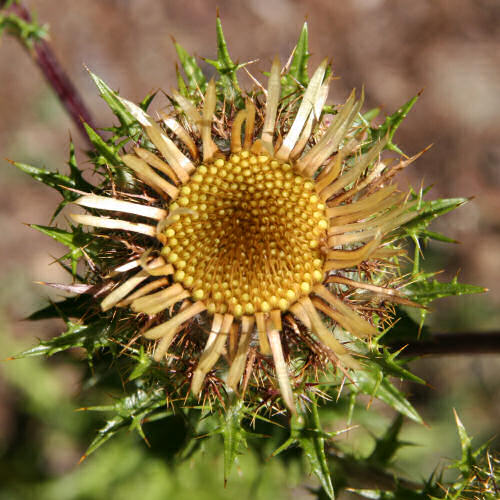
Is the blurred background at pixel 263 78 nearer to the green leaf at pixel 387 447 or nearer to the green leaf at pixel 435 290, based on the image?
the green leaf at pixel 387 447

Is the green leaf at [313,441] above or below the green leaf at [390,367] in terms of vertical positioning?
below

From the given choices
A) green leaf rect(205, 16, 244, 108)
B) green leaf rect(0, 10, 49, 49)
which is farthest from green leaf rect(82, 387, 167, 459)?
green leaf rect(0, 10, 49, 49)

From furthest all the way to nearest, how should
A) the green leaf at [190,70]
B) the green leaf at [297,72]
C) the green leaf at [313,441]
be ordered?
the green leaf at [190,70]
the green leaf at [297,72]
the green leaf at [313,441]

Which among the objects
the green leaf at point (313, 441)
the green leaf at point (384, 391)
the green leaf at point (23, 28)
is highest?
the green leaf at point (23, 28)

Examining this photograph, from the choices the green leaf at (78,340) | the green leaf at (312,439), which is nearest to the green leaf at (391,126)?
the green leaf at (312,439)

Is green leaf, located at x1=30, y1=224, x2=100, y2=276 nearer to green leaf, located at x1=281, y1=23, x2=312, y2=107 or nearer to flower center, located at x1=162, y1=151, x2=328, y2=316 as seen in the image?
flower center, located at x1=162, y1=151, x2=328, y2=316

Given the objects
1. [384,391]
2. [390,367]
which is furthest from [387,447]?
[390,367]

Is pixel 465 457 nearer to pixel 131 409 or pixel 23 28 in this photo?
pixel 131 409

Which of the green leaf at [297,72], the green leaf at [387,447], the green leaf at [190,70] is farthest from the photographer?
→ the green leaf at [387,447]
